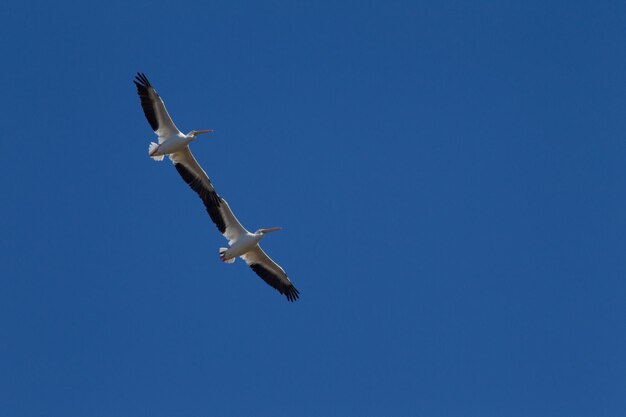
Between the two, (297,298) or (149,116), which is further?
(297,298)

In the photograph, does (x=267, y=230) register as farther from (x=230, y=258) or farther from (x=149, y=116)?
(x=149, y=116)

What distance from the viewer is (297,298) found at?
45.3m

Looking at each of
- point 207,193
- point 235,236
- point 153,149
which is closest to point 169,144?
point 153,149

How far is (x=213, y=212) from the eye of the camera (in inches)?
1730

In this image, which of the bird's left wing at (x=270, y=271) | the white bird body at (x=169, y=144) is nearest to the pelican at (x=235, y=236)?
the bird's left wing at (x=270, y=271)

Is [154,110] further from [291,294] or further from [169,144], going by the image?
[291,294]

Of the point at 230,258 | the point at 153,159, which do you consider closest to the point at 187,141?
the point at 153,159

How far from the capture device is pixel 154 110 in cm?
4256

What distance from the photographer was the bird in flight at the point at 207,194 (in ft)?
140

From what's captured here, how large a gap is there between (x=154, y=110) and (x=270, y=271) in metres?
6.00

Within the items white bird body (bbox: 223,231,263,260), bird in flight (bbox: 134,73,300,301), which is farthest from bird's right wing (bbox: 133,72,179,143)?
white bird body (bbox: 223,231,263,260)

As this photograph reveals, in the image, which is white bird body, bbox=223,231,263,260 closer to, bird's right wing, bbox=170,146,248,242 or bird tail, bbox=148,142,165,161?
bird's right wing, bbox=170,146,248,242

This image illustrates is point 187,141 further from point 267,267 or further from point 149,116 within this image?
point 267,267

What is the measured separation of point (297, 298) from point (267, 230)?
2216 mm
